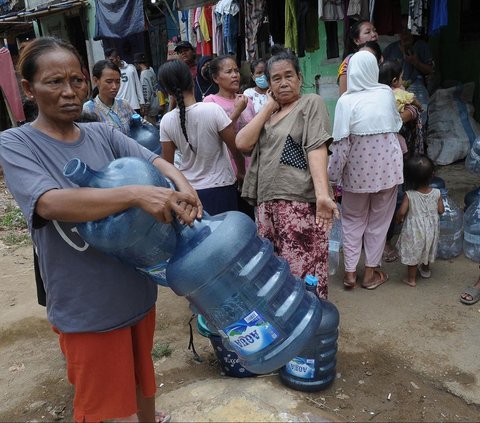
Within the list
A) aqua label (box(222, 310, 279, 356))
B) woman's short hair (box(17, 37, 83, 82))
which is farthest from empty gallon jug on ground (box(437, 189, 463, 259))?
woman's short hair (box(17, 37, 83, 82))

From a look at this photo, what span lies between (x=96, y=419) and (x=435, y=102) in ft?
20.3

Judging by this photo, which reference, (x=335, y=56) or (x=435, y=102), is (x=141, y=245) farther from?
(x=435, y=102)

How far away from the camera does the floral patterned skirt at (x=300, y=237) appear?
8.68 feet

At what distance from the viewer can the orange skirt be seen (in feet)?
5.41

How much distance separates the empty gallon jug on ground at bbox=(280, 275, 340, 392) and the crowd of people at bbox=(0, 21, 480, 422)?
32 cm

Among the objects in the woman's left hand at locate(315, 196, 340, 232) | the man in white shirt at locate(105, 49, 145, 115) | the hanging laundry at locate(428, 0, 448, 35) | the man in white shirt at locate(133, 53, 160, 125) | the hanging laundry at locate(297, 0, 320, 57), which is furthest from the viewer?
the man in white shirt at locate(133, 53, 160, 125)

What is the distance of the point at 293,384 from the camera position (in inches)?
100

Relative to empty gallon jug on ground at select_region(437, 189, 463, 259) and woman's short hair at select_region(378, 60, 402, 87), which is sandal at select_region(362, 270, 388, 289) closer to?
empty gallon jug on ground at select_region(437, 189, 463, 259)

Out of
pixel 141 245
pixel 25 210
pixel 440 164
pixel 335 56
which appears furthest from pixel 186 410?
pixel 440 164

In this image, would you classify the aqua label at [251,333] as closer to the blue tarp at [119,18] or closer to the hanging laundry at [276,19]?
the hanging laundry at [276,19]

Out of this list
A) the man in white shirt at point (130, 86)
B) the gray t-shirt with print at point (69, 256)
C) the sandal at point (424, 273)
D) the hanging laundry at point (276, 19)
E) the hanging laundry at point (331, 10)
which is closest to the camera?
the gray t-shirt with print at point (69, 256)

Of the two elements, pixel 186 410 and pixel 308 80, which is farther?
pixel 308 80

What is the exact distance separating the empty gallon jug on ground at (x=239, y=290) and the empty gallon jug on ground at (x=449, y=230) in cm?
274

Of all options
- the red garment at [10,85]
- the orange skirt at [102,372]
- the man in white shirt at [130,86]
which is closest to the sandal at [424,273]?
the orange skirt at [102,372]
